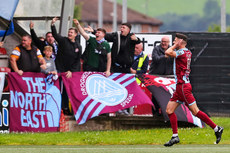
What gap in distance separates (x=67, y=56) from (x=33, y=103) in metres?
1.35

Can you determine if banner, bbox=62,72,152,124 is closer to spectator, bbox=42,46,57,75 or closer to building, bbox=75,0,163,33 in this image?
spectator, bbox=42,46,57,75

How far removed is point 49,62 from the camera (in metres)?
17.5

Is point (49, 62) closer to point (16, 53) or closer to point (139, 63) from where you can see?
point (16, 53)

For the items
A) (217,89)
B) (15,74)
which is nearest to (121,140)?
(15,74)

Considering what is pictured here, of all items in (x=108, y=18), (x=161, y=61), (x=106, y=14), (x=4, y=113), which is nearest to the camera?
(x=4, y=113)

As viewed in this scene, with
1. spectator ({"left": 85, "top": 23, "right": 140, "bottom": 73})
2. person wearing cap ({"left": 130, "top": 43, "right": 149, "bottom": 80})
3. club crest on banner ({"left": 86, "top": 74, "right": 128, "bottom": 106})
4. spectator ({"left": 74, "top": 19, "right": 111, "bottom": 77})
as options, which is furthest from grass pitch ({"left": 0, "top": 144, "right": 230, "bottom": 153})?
person wearing cap ({"left": 130, "top": 43, "right": 149, "bottom": 80})

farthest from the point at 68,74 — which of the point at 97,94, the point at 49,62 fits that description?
the point at 97,94

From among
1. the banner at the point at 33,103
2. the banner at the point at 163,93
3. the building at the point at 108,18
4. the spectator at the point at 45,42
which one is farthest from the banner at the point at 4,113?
the building at the point at 108,18

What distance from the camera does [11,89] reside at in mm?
17094

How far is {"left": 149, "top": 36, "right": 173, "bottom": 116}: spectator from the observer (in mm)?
18156

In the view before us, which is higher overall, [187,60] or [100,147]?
[187,60]

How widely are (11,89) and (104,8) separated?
12735 cm

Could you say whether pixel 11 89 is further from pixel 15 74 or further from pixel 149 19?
pixel 149 19

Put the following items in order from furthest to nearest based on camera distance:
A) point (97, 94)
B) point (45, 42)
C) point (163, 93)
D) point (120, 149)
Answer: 1. point (45, 42)
2. point (163, 93)
3. point (97, 94)
4. point (120, 149)
